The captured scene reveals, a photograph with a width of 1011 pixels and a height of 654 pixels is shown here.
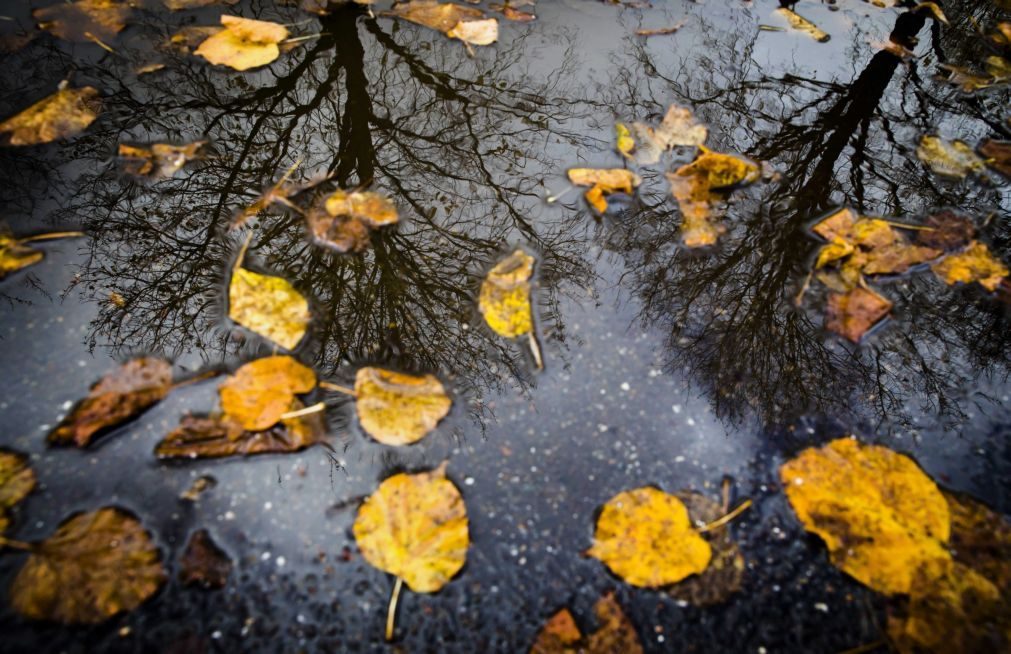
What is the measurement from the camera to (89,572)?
143 cm

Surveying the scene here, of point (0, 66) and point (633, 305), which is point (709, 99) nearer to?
point (633, 305)

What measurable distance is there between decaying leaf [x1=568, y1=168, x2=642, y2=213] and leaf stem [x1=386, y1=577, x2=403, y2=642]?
1.64m

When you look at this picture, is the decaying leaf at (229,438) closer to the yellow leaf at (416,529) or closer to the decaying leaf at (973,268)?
the yellow leaf at (416,529)

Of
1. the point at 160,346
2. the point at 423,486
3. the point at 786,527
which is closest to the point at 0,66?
the point at 160,346

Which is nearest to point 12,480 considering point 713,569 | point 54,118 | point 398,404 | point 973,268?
point 398,404

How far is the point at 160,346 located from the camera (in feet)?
6.16

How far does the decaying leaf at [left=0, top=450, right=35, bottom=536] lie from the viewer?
1.52m

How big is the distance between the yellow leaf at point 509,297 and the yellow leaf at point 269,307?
0.64 m

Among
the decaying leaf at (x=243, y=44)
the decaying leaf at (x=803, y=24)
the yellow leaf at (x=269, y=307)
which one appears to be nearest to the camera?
the yellow leaf at (x=269, y=307)

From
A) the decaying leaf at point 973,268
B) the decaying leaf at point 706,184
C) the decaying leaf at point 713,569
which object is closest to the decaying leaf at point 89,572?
the decaying leaf at point 713,569

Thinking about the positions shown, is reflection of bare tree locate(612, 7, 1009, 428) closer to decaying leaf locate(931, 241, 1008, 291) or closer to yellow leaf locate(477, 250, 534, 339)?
decaying leaf locate(931, 241, 1008, 291)

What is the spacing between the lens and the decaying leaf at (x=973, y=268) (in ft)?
7.45

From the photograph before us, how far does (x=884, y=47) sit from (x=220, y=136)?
3803 mm

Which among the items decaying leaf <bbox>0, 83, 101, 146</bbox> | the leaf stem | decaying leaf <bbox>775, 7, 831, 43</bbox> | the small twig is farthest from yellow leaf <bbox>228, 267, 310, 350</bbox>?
decaying leaf <bbox>775, 7, 831, 43</bbox>
